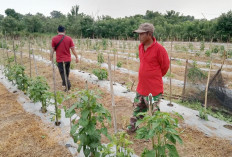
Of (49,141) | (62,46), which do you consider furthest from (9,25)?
(49,141)

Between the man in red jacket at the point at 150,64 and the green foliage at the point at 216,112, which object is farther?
the green foliage at the point at 216,112

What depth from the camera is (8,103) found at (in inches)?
177

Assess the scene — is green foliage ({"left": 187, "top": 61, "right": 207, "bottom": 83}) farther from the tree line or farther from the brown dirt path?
the tree line

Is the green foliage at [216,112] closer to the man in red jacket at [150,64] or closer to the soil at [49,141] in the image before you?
the soil at [49,141]

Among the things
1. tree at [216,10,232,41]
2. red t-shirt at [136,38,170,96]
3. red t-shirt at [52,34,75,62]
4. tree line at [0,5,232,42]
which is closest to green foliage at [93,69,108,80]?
red t-shirt at [52,34,75,62]

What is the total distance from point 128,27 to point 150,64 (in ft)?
84.9

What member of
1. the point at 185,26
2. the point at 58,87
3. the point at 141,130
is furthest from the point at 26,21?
the point at 141,130

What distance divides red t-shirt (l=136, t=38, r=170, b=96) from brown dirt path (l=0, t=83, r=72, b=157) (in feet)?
5.04

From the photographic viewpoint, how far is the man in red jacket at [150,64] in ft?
8.43

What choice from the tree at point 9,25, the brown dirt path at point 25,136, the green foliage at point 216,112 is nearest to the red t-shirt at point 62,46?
the brown dirt path at point 25,136

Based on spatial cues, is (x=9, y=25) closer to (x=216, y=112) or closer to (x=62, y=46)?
(x=62, y=46)

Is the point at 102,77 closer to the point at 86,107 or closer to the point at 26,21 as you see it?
the point at 86,107

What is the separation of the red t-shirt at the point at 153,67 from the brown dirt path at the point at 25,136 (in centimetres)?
154

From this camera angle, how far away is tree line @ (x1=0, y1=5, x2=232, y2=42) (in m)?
19.7
